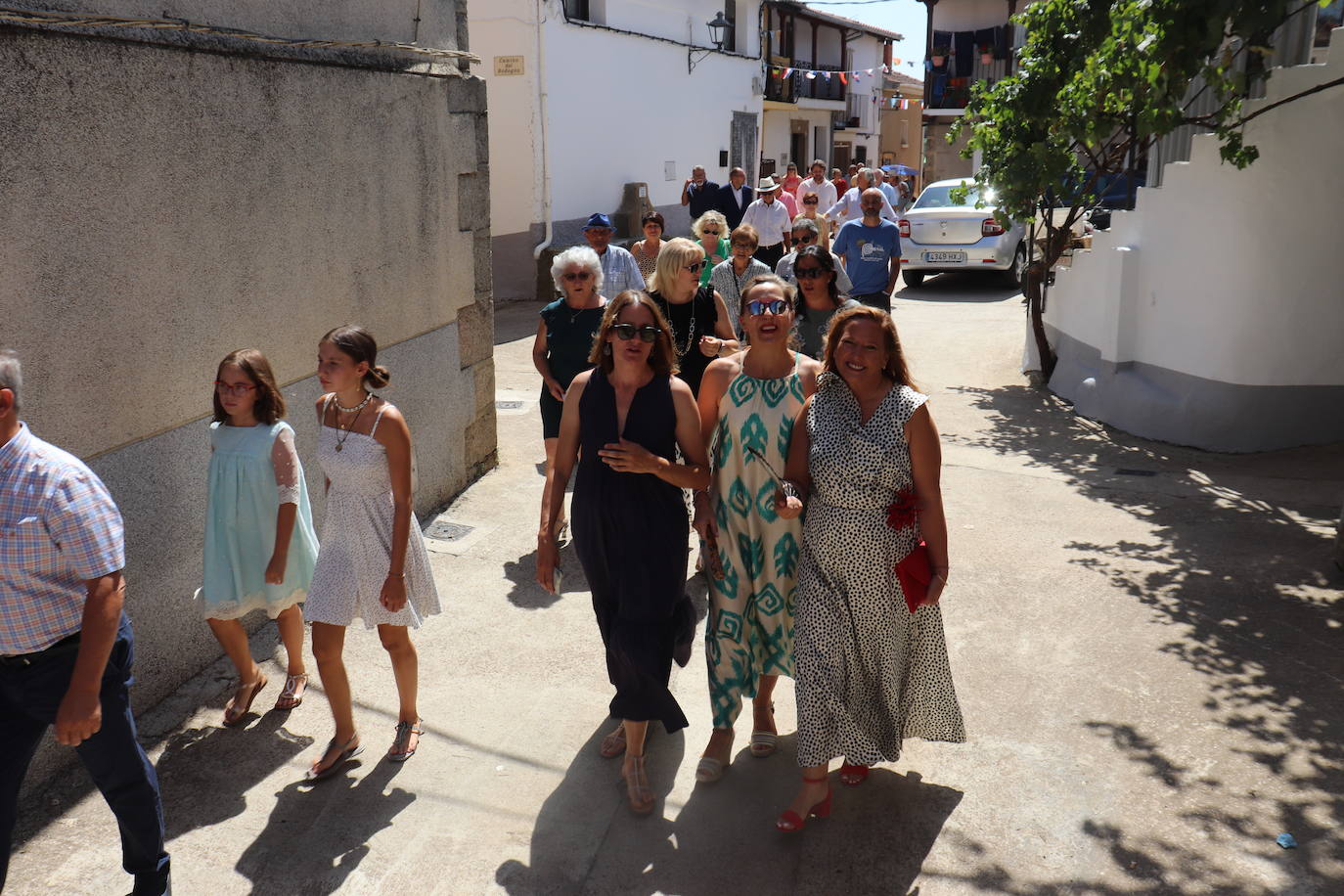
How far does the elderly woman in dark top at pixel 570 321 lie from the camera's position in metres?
5.51

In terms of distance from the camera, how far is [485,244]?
6996 millimetres

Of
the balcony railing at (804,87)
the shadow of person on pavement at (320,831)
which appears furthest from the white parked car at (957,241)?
the balcony railing at (804,87)

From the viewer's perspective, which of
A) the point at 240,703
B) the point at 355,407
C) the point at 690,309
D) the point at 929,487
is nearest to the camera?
the point at 929,487

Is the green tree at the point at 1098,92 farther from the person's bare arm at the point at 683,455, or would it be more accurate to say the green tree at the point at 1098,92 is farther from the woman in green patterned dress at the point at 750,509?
the person's bare arm at the point at 683,455

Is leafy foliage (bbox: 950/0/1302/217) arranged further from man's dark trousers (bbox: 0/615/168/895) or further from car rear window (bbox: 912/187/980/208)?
man's dark trousers (bbox: 0/615/168/895)

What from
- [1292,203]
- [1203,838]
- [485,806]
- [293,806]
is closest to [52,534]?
[293,806]

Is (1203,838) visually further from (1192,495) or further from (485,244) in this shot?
(485,244)

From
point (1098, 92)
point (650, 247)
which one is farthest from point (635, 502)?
point (1098, 92)

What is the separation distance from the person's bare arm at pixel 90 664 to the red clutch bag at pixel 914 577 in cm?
218

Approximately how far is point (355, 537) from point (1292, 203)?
6.46m

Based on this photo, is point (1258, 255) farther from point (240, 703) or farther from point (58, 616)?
point (58, 616)

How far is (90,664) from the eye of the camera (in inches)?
105

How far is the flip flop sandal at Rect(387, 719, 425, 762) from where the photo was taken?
13.0 ft

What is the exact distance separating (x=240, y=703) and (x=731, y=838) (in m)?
1.98
